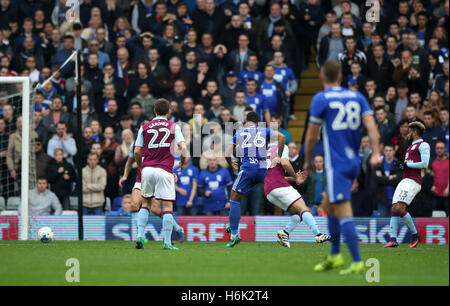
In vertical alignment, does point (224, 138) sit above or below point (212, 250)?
above

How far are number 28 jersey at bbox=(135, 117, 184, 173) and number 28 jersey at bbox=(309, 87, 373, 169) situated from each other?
3989 mm

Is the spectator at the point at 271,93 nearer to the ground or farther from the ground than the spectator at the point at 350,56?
nearer to the ground

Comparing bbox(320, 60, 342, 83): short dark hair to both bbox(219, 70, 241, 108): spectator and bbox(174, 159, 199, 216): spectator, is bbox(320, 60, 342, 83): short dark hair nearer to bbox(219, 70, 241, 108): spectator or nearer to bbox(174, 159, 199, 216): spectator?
bbox(174, 159, 199, 216): spectator

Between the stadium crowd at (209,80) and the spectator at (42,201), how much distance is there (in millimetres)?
29

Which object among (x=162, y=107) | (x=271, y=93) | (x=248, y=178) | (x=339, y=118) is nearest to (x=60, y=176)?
(x=271, y=93)

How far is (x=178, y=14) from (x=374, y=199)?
321 inches

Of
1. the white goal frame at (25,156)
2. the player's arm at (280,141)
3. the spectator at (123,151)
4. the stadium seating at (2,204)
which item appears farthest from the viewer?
the spectator at (123,151)

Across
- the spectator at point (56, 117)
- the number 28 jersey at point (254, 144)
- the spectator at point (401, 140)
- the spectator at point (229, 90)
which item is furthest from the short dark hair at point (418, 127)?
the spectator at point (56, 117)

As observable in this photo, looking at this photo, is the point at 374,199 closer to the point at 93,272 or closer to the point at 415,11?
the point at 415,11

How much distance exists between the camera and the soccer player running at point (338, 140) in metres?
9.02

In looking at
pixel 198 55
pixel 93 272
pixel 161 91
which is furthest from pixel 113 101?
pixel 93 272

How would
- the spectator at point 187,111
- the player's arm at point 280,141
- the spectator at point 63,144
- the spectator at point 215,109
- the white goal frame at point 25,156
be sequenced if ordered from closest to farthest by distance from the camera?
1. the player's arm at point 280,141
2. the white goal frame at point 25,156
3. the spectator at point 215,109
4. the spectator at point 187,111
5. the spectator at point 63,144

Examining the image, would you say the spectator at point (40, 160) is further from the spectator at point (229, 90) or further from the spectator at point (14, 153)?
the spectator at point (229, 90)

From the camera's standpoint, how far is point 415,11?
70.5ft
